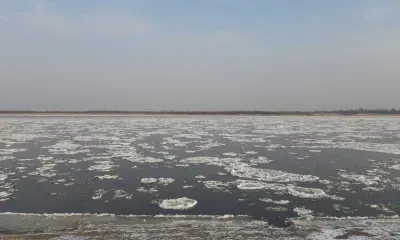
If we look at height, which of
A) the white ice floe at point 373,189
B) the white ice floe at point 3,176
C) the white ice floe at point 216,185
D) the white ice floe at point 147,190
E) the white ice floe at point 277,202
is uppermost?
the white ice floe at point 373,189

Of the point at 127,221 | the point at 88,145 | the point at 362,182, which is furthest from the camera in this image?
the point at 88,145

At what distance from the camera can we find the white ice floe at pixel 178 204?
8.00 metres

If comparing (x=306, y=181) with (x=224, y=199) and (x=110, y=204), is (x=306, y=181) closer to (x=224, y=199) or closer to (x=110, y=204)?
(x=224, y=199)

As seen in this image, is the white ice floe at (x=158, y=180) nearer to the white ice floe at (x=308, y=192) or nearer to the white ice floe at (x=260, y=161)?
the white ice floe at (x=308, y=192)

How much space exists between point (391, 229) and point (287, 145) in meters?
12.2

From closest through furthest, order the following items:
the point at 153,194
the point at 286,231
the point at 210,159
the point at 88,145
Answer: the point at 286,231, the point at 153,194, the point at 210,159, the point at 88,145

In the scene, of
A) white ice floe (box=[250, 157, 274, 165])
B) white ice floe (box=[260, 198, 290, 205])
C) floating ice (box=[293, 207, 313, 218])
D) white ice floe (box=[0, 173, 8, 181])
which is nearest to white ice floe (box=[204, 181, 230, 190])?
white ice floe (box=[260, 198, 290, 205])

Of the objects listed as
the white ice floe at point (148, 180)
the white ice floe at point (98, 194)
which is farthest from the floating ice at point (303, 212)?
the white ice floe at point (98, 194)

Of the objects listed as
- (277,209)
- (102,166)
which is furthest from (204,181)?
(102,166)

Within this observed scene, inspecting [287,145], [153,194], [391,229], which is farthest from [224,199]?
[287,145]

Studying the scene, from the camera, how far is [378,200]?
8469mm

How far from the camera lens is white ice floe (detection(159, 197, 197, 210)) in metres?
8.00

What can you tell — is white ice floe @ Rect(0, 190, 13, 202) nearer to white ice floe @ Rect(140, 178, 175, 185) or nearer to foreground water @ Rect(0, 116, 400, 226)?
foreground water @ Rect(0, 116, 400, 226)

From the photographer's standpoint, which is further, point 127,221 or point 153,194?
point 153,194
